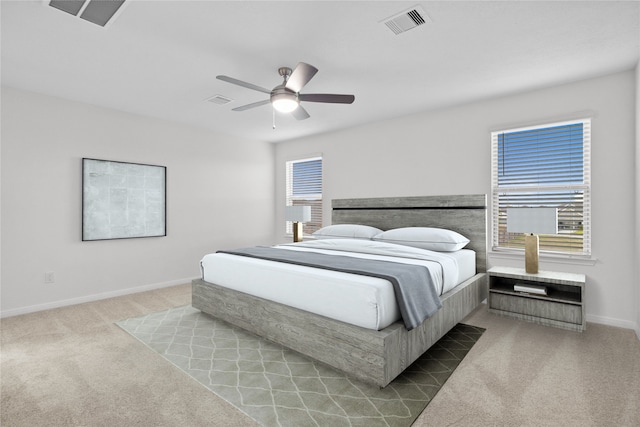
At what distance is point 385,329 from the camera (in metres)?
2.04

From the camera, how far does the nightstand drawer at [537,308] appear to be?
299 cm

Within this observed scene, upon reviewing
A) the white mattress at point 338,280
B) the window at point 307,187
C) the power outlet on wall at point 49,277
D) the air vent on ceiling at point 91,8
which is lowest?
the power outlet on wall at point 49,277

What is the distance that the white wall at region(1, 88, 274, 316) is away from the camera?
3572mm

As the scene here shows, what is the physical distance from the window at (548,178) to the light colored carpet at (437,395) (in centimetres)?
97

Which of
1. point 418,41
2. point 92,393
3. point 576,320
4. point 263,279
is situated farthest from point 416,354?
point 418,41

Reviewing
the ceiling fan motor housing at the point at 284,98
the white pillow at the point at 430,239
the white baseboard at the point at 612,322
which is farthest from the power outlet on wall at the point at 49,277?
the white baseboard at the point at 612,322

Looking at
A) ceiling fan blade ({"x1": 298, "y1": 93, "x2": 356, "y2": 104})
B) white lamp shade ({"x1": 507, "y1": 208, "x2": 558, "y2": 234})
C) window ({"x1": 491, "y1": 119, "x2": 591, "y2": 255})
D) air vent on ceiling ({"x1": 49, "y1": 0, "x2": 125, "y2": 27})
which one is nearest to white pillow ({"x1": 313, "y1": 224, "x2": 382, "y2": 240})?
window ({"x1": 491, "y1": 119, "x2": 591, "y2": 255})

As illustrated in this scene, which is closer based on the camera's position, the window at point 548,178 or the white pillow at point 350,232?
the window at point 548,178

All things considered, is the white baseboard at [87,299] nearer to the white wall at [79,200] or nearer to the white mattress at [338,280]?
the white wall at [79,200]

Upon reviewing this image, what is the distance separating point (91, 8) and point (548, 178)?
4.31 m

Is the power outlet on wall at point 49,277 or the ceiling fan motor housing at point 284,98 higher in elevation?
the ceiling fan motor housing at point 284,98

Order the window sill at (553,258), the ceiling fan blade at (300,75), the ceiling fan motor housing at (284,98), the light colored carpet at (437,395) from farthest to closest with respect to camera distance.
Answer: the window sill at (553,258)
the ceiling fan motor housing at (284,98)
the ceiling fan blade at (300,75)
the light colored carpet at (437,395)

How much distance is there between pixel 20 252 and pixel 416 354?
419 centimetres

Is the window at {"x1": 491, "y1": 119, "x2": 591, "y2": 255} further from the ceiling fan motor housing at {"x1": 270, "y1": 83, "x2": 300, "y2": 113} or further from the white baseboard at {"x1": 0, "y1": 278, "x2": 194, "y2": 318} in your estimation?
the white baseboard at {"x1": 0, "y1": 278, "x2": 194, "y2": 318}
